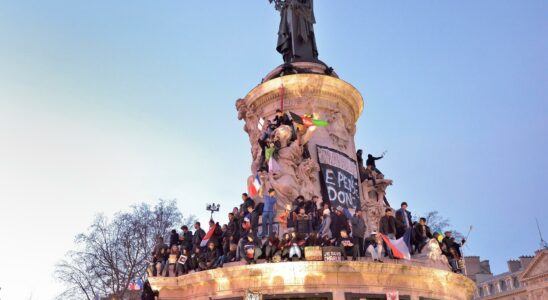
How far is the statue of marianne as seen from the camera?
21.2m

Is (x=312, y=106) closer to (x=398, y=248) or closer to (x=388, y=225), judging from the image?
(x=388, y=225)

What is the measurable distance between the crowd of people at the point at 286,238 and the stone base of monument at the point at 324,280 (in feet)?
1.03

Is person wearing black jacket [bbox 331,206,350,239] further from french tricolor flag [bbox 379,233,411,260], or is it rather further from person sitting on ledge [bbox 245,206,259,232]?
person sitting on ledge [bbox 245,206,259,232]

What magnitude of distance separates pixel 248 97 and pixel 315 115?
3038mm

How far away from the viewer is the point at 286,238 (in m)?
12.5

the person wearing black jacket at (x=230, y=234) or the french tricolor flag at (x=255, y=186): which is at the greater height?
the french tricolor flag at (x=255, y=186)

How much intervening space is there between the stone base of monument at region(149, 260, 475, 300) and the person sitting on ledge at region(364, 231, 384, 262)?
10.2 inches

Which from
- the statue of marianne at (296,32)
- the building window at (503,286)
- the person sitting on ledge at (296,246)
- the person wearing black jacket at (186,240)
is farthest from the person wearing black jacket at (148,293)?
the building window at (503,286)

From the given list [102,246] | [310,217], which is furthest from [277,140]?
[102,246]

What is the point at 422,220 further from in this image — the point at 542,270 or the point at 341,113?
the point at 542,270

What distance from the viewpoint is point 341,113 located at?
59.7ft

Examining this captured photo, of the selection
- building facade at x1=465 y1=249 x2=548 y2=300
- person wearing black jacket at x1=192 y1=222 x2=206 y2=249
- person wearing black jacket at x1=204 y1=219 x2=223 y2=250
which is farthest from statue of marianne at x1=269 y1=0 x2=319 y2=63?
building facade at x1=465 y1=249 x2=548 y2=300

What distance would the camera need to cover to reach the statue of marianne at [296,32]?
69.6ft

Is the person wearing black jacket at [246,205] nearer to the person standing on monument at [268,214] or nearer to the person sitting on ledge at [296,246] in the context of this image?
the person standing on monument at [268,214]
